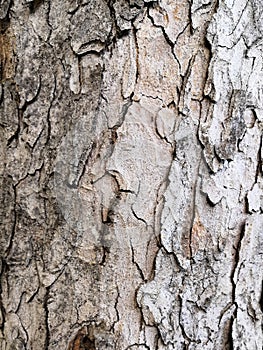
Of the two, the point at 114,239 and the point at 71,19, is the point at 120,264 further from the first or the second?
the point at 71,19

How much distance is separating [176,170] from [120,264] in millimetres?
157

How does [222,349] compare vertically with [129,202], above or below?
below

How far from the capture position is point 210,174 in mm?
876

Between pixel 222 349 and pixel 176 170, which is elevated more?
pixel 176 170

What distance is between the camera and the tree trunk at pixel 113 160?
0.83m

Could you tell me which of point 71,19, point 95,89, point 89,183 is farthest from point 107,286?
point 71,19

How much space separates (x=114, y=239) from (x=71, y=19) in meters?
0.32

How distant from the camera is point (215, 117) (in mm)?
865

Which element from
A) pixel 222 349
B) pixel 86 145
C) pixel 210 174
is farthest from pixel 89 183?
pixel 222 349

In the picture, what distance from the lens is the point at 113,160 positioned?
0.83 meters

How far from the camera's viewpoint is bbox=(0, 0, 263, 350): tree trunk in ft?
2.72

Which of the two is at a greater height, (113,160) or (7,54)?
(7,54)

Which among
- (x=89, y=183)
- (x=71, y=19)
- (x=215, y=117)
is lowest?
(x=89, y=183)

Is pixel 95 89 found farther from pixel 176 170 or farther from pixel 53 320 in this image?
pixel 53 320
